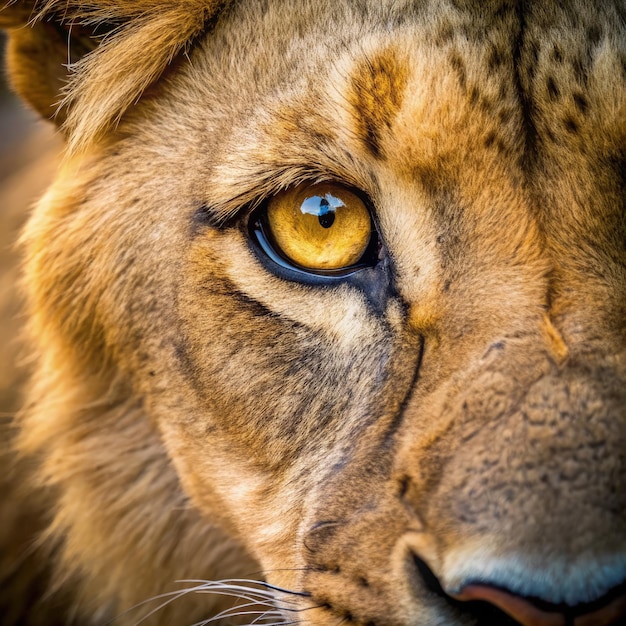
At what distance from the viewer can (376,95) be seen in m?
1.62

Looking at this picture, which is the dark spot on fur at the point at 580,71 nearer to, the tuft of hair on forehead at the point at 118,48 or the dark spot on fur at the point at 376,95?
the dark spot on fur at the point at 376,95

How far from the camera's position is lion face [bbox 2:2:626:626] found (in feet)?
4.45

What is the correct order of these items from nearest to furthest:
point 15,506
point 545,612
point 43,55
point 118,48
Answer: point 545,612
point 118,48
point 43,55
point 15,506

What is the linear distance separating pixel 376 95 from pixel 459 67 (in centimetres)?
18

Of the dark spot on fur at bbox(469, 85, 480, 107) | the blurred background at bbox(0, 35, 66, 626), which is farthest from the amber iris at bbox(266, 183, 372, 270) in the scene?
the blurred background at bbox(0, 35, 66, 626)

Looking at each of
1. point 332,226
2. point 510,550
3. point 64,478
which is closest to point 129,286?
point 332,226

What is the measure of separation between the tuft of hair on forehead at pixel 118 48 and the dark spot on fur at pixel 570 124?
2.85ft

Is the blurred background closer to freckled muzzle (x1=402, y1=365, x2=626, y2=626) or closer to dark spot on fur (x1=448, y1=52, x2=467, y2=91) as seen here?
dark spot on fur (x1=448, y1=52, x2=467, y2=91)

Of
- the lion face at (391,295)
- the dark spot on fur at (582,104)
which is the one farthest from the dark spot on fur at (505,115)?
the dark spot on fur at (582,104)

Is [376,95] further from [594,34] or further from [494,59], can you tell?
[594,34]

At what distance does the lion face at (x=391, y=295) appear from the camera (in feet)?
4.45

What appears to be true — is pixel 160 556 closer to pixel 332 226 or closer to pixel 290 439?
pixel 290 439

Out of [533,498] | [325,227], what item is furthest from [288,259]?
[533,498]

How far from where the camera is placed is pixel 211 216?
1.85 metres
